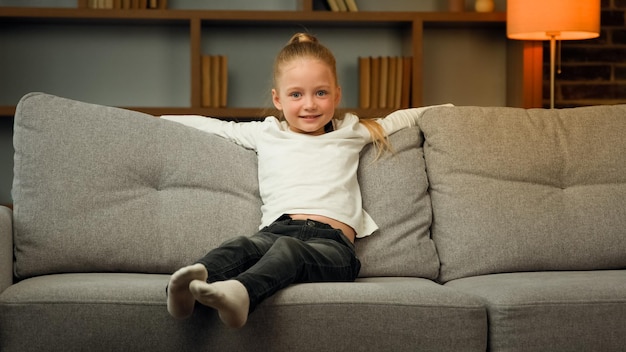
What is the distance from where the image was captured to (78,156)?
7.78ft

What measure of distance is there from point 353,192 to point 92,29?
103 inches

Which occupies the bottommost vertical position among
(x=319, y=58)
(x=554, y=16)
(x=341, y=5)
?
(x=319, y=58)

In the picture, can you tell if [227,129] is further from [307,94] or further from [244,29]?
[244,29]

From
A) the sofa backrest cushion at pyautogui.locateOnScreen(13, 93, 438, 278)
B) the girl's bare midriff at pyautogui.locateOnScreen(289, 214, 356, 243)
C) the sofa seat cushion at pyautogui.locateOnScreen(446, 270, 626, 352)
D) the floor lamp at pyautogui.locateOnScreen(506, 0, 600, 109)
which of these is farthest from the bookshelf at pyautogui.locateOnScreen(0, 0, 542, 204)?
the sofa seat cushion at pyautogui.locateOnScreen(446, 270, 626, 352)

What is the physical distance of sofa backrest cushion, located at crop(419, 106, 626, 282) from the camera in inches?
97.1

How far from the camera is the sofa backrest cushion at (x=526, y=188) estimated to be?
2467 mm

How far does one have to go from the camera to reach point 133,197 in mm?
2398

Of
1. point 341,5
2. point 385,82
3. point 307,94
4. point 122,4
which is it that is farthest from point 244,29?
point 307,94

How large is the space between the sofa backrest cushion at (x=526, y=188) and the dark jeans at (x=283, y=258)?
38 centimetres

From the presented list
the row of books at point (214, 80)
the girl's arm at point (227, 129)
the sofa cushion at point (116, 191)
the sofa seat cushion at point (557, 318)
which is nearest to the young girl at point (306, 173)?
the girl's arm at point (227, 129)

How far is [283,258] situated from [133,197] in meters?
0.61

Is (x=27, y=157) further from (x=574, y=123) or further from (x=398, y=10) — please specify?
(x=398, y=10)

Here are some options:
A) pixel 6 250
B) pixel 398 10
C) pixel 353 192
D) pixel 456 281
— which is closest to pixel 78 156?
pixel 6 250

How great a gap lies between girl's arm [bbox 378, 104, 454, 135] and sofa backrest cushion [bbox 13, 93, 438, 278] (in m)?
0.13
